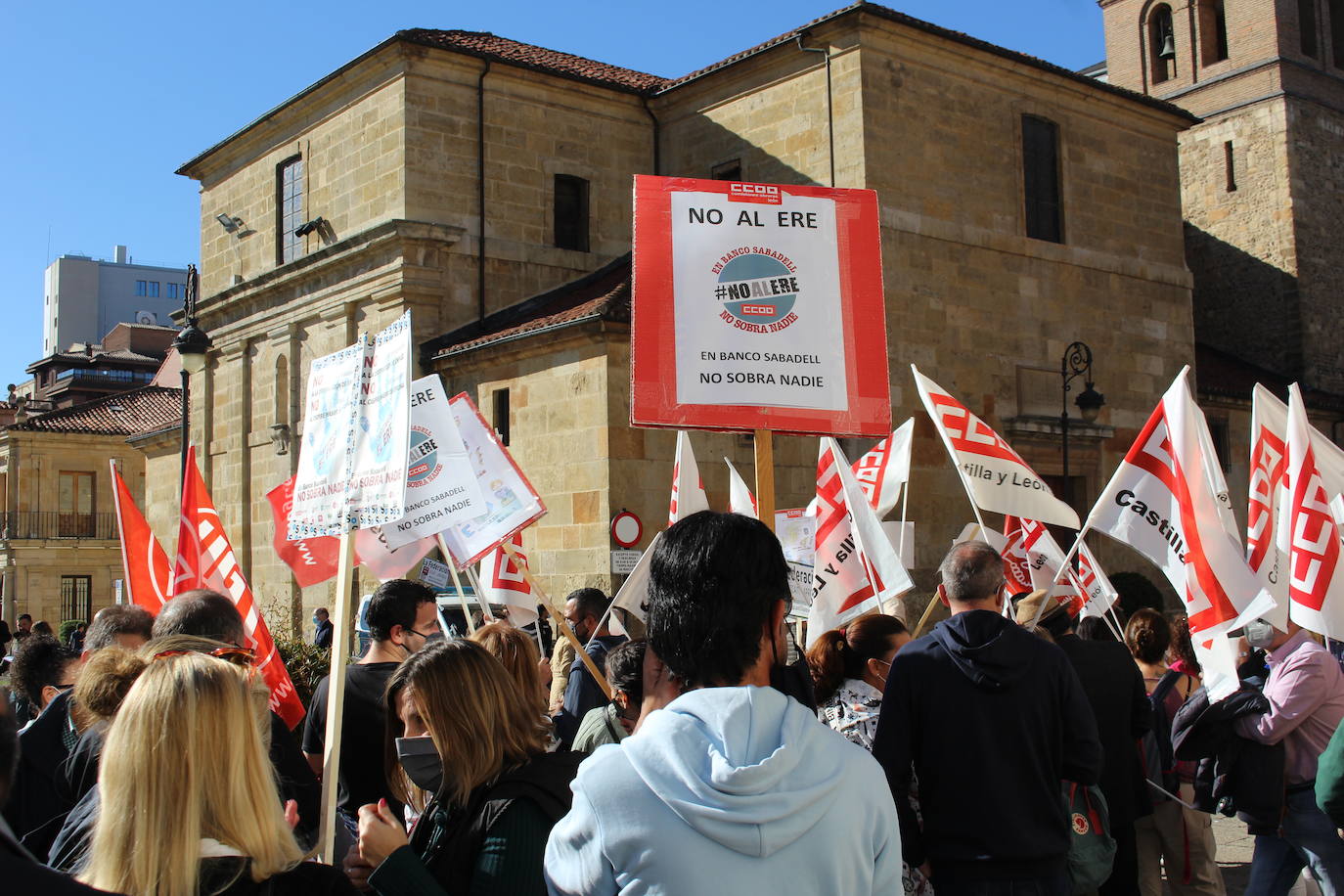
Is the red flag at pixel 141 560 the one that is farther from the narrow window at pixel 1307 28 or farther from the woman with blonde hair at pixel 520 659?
the narrow window at pixel 1307 28

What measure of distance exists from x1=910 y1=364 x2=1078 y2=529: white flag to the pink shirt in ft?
7.96

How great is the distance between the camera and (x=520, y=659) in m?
4.29

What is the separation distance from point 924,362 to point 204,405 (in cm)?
1483

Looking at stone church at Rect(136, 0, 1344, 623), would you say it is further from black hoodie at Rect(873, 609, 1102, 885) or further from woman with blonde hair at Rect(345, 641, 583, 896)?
woman with blonde hair at Rect(345, 641, 583, 896)

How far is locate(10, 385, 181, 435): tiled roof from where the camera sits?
1807 inches

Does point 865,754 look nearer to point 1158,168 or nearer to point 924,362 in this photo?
point 924,362

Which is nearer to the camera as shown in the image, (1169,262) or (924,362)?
(924,362)

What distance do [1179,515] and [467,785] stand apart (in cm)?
466

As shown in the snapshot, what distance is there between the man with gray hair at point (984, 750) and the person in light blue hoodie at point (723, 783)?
6.32 feet

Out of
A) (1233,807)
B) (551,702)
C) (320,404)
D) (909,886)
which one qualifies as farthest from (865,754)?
(551,702)

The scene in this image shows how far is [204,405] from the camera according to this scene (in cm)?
2775

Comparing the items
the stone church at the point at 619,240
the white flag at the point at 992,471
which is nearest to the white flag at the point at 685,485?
the white flag at the point at 992,471

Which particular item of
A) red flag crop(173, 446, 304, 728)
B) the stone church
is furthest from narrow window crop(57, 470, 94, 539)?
red flag crop(173, 446, 304, 728)

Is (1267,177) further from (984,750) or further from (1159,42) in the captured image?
(984,750)
